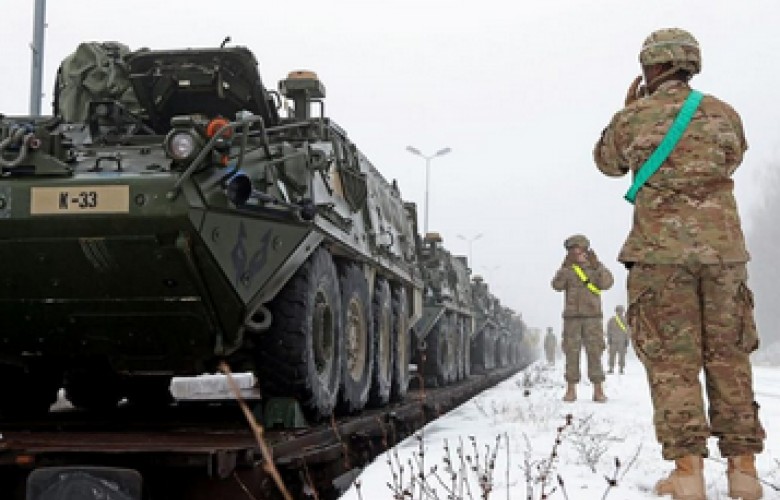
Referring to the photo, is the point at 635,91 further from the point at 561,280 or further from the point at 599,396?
the point at 561,280

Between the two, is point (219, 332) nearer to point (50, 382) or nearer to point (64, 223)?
point (64, 223)

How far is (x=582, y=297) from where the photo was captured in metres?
10.9

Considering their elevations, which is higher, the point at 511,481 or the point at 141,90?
the point at 141,90

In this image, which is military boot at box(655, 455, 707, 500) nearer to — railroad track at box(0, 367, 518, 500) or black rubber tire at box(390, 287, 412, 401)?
railroad track at box(0, 367, 518, 500)

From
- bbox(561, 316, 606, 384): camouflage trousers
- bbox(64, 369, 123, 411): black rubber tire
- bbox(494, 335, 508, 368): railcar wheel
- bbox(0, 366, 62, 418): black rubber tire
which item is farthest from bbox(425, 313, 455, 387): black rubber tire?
bbox(494, 335, 508, 368): railcar wheel

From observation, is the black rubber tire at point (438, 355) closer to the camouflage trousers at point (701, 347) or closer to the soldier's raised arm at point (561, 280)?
the soldier's raised arm at point (561, 280)

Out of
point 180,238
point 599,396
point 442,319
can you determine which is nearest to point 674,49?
point 180,238

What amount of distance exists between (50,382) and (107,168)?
2.30 metres

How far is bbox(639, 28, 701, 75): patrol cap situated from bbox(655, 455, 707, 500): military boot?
5.12 ft

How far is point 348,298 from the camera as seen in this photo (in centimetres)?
627

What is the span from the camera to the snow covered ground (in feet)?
11.7

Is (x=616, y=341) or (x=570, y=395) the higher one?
(x=616, y=341)

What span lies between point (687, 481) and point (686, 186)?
3.66ft

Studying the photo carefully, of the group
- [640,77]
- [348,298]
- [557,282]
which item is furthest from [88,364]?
[557,282]
